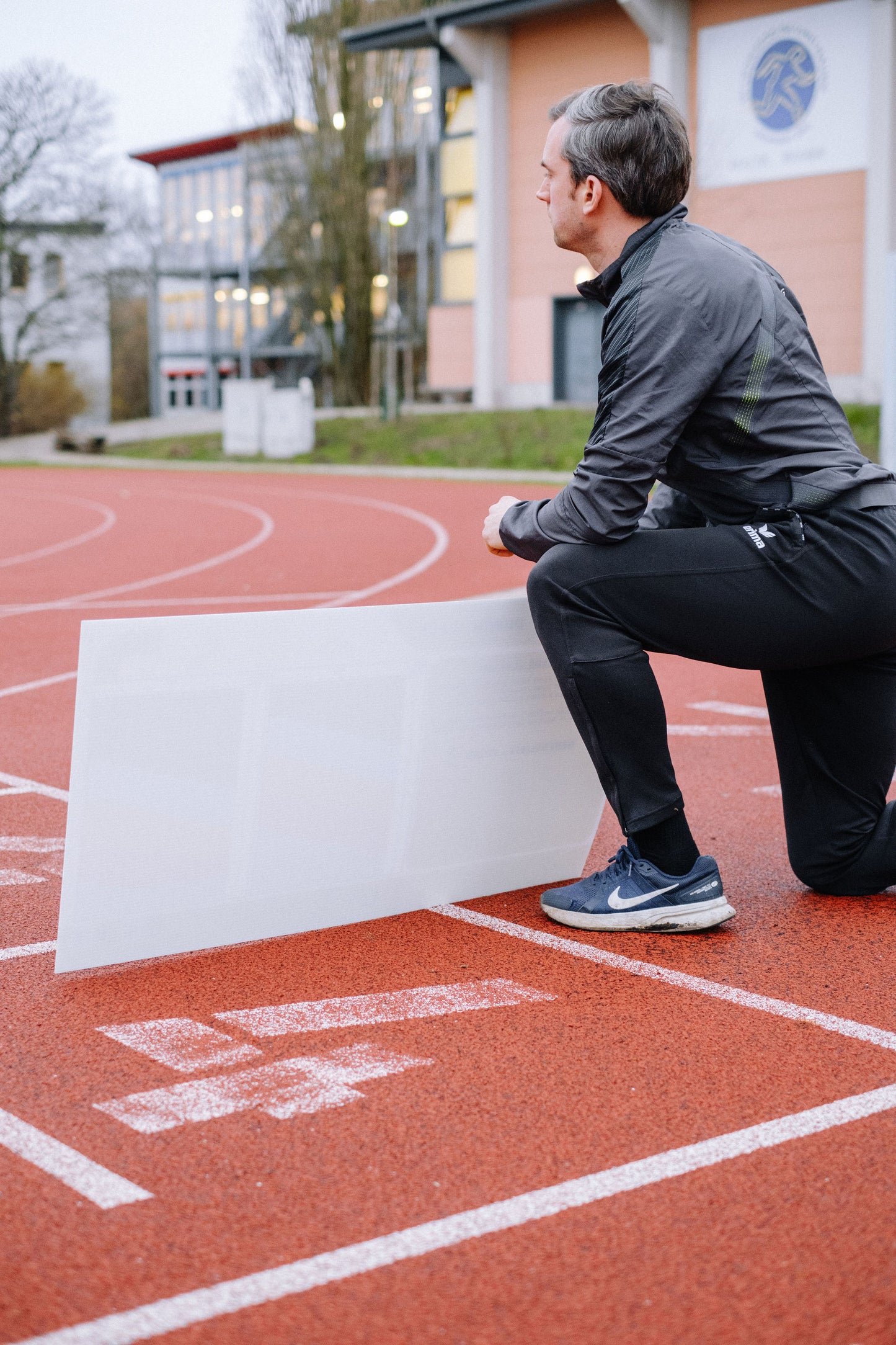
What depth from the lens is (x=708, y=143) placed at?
3409 centimetres

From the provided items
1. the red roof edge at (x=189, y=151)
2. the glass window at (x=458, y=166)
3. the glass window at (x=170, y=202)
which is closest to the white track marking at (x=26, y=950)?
the glass window at (x=458, y=166)

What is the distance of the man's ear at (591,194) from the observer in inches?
140

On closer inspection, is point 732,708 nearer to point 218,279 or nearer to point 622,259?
point 622,259

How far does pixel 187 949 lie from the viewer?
11.4 feet

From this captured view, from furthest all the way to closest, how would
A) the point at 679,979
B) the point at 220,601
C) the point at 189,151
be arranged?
1. the point at 189,151
2. the point at 220,601
3. the point at 679,979

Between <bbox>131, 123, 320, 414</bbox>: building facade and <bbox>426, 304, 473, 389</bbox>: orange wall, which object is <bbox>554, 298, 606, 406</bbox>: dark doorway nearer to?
<bbox>426, 304, 473, 389</bbox>: orange wall

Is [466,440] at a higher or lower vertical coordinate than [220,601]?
higher

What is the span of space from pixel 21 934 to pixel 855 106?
3249 centimetres

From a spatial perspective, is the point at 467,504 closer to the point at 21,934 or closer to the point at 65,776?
the point at 65,776

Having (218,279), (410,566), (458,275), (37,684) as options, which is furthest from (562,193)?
(218,279)

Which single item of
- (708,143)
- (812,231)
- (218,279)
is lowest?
(812,231)

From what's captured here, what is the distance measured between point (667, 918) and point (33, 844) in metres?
2.00

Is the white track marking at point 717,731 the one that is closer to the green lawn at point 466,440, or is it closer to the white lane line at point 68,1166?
the white lane line at point 68,1166

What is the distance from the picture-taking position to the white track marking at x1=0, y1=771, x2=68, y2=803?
5278mm
